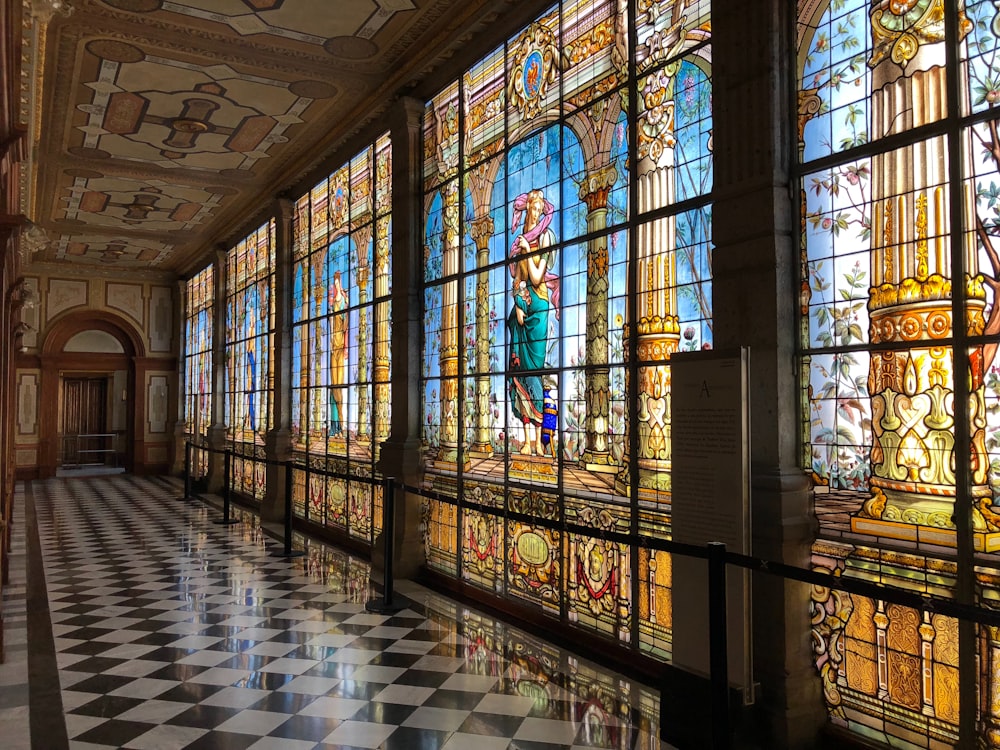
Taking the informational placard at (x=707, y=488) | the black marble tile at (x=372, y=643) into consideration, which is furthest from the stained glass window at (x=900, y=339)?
the black marble tile at (x=372, y=643)

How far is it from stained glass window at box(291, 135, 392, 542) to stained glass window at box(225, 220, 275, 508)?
1524mm

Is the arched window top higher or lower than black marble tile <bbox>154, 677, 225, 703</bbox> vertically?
higher

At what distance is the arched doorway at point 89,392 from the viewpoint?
829 inches

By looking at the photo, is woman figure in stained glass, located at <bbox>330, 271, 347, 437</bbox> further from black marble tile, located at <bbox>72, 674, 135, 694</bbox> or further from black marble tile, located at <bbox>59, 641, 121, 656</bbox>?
black marble tile, located at <bbox>72, 674, 135, 694</bbox>

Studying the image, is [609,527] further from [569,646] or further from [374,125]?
[374,125]

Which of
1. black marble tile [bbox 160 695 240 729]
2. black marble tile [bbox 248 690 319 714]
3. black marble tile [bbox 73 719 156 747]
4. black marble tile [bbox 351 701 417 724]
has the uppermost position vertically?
black marble tile [bbox 73 719 156 747]

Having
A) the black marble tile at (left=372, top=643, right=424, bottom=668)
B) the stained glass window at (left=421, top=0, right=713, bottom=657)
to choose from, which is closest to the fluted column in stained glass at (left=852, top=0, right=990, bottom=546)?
the stained glass window at (left=421, top=0, right=713, bottom=657)

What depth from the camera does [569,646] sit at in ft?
19.7

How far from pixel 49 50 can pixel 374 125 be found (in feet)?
11.9

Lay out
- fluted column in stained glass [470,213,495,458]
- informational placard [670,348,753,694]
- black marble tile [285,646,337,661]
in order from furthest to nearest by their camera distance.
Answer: fluted column in stained glass [470,213,495,458] < black marble tile [285,646,337,661] < informational placard [670,348,753,694]

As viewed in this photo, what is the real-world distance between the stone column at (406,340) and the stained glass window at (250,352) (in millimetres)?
5796

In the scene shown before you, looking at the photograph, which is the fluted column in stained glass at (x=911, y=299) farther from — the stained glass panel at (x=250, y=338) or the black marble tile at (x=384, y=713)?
the stained glass panel at (x=250, y=338)

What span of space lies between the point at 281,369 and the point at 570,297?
7923 mm

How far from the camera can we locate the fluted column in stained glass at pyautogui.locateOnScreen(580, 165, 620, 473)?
5836 mm
